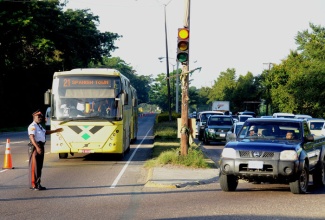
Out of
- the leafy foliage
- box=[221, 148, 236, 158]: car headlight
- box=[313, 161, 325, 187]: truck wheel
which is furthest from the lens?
the leafy foliage

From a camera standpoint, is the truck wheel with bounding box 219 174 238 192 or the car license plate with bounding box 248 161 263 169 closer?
the car license plate with bounding box 248 161 263 169

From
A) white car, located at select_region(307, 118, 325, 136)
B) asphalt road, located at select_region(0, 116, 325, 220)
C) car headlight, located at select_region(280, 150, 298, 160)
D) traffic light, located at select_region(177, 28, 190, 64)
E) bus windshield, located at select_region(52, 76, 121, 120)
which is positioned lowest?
asphalt road, located at select_region(0, 116, 325, 220)

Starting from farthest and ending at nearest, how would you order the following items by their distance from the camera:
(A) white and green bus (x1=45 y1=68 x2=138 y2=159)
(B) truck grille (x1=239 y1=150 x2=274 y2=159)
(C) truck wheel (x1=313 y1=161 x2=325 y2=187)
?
1. (A) white and green bus (x1=45 y1=68 x2=138 y2=159)
2. (C) truck wheel (x1=313 y1=161 x2=325 y2=187)
3. (B) truck grille (x1=239 y1=150 x2=274 y2=159)

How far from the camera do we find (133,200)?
1321 centimetres

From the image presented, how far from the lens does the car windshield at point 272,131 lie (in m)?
15.1

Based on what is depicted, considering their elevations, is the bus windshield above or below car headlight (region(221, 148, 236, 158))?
above

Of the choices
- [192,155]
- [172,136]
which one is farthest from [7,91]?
[192,155]

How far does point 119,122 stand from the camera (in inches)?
912

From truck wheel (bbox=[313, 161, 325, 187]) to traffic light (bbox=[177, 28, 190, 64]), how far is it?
4767 mm

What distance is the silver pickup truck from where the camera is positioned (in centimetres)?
1385

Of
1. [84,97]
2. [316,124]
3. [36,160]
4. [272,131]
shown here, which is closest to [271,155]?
[272,131]

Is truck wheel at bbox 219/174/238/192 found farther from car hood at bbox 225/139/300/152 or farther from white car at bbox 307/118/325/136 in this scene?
white car at bbox 307/118/325/136

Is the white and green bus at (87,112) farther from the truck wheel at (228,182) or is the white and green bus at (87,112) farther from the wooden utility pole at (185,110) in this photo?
the truck wheel at (228,182)

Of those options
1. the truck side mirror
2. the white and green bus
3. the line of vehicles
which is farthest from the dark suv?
the truck side mirror
